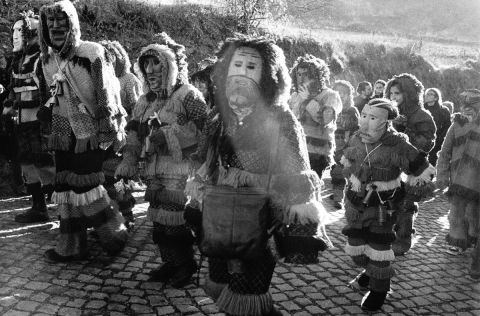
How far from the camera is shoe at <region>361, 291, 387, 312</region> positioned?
417 centimetres

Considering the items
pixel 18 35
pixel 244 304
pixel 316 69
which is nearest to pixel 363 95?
pixel 316 69

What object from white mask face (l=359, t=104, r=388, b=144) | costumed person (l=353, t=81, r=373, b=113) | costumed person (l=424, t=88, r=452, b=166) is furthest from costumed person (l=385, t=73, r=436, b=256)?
costumed person (l=353, t=81, r=373, b=113)

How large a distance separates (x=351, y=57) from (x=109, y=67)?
53.2 feet

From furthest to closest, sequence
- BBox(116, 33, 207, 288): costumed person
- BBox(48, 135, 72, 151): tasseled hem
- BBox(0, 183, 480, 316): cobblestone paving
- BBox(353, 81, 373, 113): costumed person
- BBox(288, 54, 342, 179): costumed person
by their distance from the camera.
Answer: BBox(353, 81, 373, 113): costumed person
BBox(288, 54, 342, 179): costumed person
BBox(48, 135, 72, 151): tasseled hem
BBox(116, 33, 207, 288): costumed person
BBox(0, 183, 480, 316): cobblestone paving

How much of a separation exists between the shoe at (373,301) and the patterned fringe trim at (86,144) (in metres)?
2.95

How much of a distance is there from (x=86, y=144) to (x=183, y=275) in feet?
5.12

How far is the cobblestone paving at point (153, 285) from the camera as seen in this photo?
3926mm

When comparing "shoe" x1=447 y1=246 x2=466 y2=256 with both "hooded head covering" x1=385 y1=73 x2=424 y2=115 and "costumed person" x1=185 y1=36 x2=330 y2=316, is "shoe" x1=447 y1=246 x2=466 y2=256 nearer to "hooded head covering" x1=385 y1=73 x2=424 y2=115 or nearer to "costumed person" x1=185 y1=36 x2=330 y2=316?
"hooded head covering" x1=385 y1=73 x2=424 y2=115

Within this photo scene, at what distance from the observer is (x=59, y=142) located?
14.4ft

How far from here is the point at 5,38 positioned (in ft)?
27.7

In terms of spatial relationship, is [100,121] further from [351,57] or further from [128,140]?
[351,57]

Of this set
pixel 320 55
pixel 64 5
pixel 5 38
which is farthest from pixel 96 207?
pixel 320 55

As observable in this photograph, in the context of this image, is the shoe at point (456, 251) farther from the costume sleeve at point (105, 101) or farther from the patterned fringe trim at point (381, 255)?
the costume sleeve at point (105, 101)

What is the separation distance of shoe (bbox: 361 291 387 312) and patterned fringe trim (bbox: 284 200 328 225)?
1.88m
